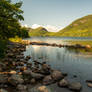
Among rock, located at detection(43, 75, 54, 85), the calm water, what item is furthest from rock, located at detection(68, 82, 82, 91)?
rock, located at detection(43, 75, 54, 85)

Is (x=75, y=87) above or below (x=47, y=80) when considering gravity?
below

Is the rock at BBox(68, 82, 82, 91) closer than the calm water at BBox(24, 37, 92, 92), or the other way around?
the rock at BBox(68, 82, 82, 91)

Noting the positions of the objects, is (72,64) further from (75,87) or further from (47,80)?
(75,87)

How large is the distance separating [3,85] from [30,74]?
303cm

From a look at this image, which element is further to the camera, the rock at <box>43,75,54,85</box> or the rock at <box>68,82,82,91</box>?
the rock at <box>43,75,54,85</box>

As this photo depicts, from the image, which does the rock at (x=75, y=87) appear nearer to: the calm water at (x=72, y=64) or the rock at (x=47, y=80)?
the calm water at (x=72, y=64)

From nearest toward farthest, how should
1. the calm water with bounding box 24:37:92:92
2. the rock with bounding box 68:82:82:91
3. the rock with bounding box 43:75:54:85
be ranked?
the rock with bounding box 68:82:82:91 < the rock with bounding box 43:75:54:85 < the calm water with bounding box 24:37:92:92

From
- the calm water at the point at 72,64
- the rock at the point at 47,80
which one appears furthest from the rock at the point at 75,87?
the rock at the point at 47,80

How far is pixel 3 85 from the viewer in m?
8.80

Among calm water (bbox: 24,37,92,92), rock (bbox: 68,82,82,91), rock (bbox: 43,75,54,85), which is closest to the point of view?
rock (bbox: 68,82,82,91)

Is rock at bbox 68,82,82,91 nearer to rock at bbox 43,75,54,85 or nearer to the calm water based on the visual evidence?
the calm water

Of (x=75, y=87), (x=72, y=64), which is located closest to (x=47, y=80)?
(x=75, y=87)

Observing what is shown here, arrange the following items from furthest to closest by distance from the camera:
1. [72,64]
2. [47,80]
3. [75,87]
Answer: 1. [72,64]
2. [47,80]
3. [75,87]

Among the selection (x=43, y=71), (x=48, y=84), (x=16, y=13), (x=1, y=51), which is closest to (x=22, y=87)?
(x=48, y=84)
